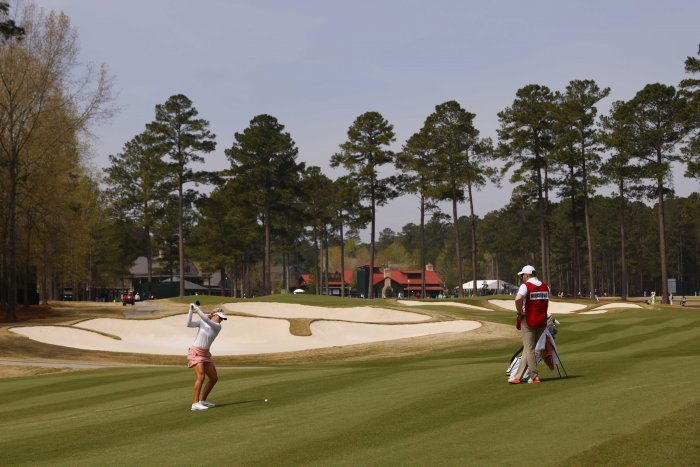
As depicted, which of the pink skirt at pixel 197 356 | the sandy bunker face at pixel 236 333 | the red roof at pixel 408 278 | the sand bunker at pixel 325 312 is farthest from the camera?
the red roof at pixel 408 278

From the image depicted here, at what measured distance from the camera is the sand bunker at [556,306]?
6612 centimetres

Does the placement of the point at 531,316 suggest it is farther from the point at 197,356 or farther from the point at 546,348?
the point at 197,356

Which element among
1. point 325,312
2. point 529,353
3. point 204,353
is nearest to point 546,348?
point 529,353

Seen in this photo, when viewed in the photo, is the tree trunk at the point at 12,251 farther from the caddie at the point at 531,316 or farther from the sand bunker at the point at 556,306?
the caddie at the point at 531,316

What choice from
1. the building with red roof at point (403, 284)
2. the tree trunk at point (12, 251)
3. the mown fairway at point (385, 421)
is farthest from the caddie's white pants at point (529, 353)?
the building with red roof at point (403, 284)

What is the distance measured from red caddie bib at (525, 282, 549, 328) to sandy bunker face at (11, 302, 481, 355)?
24976mm

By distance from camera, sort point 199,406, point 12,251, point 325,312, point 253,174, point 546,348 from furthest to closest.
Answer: point 253,174 → point 325,312 → point 12,251 → point 546,348 → point 199,406

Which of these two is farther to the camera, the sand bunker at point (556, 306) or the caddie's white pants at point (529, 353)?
the sand bunker at point (556, 306)

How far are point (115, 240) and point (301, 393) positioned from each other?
106m

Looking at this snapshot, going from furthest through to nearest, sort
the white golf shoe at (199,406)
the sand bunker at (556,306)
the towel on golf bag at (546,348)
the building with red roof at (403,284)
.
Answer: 1. the building with red roof at (403,284)
2. the sand bunker at (556,306)
3. the towel on golf bag at (546,348)
4. the white golf shoe at (199,406)

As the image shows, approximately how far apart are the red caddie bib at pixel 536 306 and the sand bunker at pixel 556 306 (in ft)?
166

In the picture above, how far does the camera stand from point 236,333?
4678 cm

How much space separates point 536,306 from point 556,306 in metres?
54.1

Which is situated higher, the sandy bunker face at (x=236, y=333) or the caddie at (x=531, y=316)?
the caddie at (x=531, y=316)
